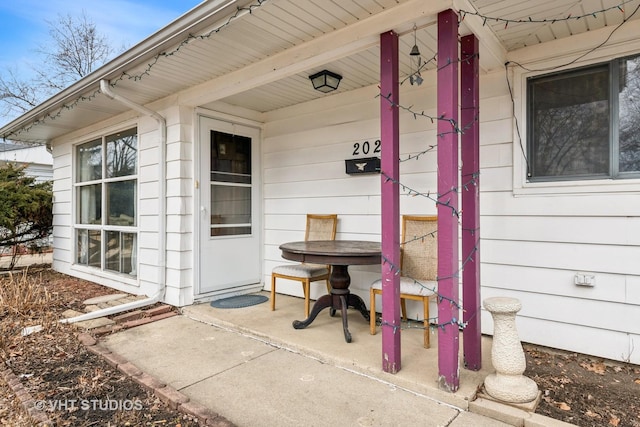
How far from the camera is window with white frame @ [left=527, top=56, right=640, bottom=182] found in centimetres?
233

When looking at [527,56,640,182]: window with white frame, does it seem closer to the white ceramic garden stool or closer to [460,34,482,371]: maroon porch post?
[460,34,482,371]: maroon porch post

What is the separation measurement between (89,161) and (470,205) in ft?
17.0

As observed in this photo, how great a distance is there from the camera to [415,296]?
261 centimetres

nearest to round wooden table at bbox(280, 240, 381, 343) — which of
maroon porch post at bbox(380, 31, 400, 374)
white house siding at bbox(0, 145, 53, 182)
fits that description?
maroon porch post at bbox(380, 31, 400, 374)

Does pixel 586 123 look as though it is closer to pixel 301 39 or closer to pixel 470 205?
pixel 470 205

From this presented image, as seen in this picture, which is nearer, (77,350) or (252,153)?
(77,350)

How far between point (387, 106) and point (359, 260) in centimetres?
110

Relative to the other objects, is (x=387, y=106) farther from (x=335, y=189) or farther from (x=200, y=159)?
(x=200, y=159)

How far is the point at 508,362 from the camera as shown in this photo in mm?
1866

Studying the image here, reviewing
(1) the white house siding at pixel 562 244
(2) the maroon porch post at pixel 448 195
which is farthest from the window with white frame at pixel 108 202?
(1) the white house siding at pixel 562 244

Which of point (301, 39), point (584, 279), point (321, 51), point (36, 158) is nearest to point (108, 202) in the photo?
point (301, 39)

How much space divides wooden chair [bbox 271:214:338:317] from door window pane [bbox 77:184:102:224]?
301 centimetres

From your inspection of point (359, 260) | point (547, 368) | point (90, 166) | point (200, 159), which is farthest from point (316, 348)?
point (90, 166)

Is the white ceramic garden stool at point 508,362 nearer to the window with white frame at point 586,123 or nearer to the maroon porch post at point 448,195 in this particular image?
the maroon porch post at point 448,195
